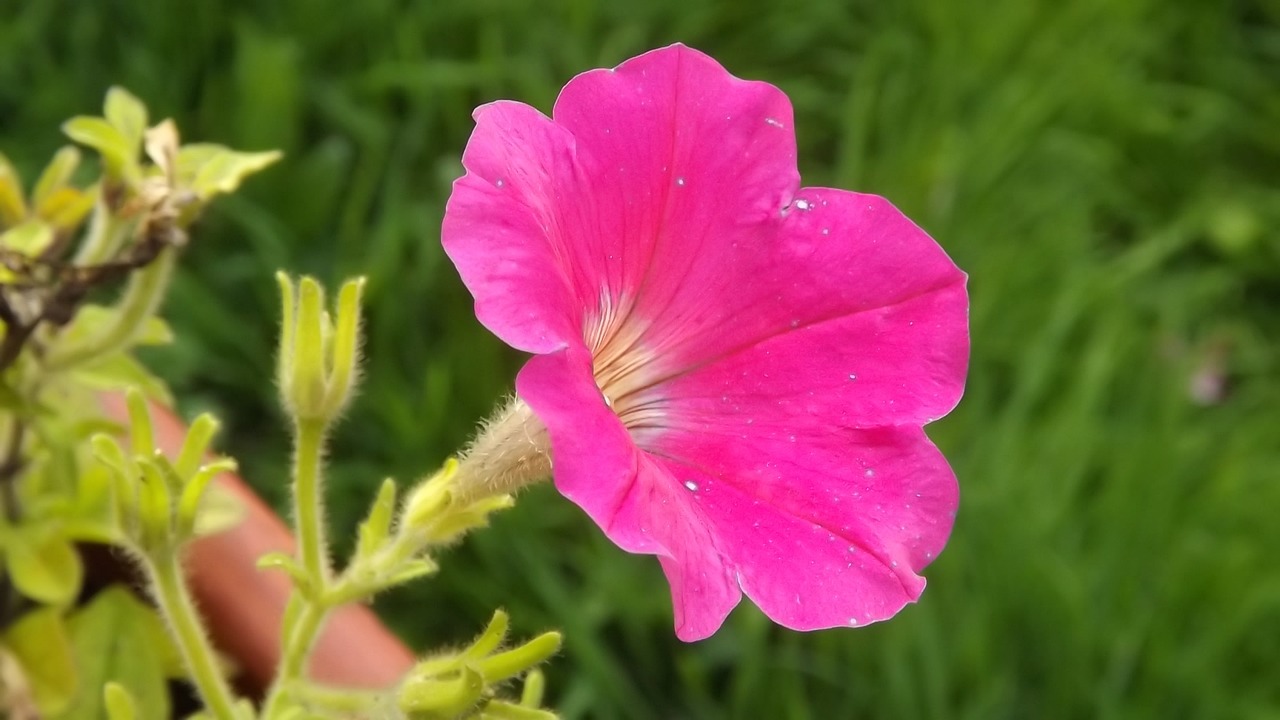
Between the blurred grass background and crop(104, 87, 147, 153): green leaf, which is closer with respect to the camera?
crop(104, 87, 147, 153): green leaf

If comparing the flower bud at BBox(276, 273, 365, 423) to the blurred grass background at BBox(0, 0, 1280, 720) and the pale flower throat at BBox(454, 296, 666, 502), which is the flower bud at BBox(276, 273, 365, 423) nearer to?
the pale flower throat at BBox(454, 296, 666, 502)

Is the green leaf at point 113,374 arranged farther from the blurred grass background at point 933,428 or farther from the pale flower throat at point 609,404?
the blurred grass background at point 933,428

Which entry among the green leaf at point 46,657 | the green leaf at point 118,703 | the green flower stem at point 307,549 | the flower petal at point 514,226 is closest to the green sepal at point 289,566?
the green flower stem at point 307,549

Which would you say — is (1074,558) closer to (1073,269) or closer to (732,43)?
(1073,269)

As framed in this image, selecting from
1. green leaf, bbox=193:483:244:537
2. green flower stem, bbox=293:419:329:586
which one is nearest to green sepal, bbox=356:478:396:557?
green flower stem, bbox=293:419:329:586

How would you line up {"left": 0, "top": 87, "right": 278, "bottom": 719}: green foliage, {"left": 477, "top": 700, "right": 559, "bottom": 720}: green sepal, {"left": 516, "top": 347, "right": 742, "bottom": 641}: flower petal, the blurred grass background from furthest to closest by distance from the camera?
1. the blurred grass background
2. {"left": 0, "top": 87, "right": 278, "bottom": 719}: green foliage
3. {"left": 477, "top": 700, "right": 559, "bottom": 720}: green sepal
4. {"left": 516, "top": 347, "right": 742, "bottom": 641}: flower petal

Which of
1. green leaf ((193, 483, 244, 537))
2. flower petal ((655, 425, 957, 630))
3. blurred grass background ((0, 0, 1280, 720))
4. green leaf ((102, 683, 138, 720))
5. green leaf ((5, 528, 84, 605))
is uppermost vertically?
flower petal ((655, 425, 957, 630))

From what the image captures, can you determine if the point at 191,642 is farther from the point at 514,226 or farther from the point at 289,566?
the point at 514,226
